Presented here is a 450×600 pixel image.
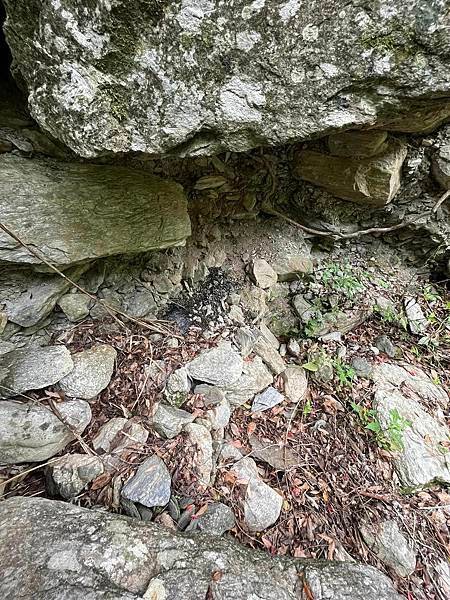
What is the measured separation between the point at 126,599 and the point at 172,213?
5.81 ft

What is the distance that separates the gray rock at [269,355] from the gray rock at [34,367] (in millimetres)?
1236

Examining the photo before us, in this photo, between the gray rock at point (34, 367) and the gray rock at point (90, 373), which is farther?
the gray rock at point (90, 373)

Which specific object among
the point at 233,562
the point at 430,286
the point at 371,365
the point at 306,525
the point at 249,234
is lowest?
the point at 306,525

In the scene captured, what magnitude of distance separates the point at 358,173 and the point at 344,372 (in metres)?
1.43

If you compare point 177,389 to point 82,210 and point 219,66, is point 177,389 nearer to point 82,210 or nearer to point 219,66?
point 82,210

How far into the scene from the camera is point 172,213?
6.78 feet

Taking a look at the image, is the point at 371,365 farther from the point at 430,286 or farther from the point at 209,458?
the point at 209,458

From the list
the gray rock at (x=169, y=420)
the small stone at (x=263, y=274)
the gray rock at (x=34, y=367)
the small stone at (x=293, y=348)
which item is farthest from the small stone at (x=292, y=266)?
the gray rock at (x=34, y=367)

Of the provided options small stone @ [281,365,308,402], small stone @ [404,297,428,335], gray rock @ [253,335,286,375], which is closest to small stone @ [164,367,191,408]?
gray rock @ [253,335,286,375]

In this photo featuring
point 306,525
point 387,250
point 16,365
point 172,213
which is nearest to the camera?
point 16,365

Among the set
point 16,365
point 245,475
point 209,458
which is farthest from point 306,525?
point 16,365

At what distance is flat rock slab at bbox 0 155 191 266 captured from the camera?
62.6 inches

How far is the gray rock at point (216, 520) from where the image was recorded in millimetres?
1731

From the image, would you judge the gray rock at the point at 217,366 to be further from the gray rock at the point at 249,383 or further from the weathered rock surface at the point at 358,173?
the weathered rock surface at the point at 358,173
